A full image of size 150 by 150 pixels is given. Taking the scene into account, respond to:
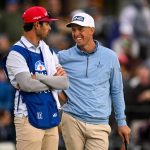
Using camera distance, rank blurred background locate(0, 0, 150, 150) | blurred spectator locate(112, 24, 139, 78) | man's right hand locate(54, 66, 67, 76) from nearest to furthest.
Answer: man's right hand locate(54, 66, 67, 76)
blurred background locate(0, 0, 150, 150)
blurred spectator locate(112, 24, 139, 78)

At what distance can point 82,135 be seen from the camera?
1006 centimetres

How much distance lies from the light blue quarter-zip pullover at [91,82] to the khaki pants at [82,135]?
7cm

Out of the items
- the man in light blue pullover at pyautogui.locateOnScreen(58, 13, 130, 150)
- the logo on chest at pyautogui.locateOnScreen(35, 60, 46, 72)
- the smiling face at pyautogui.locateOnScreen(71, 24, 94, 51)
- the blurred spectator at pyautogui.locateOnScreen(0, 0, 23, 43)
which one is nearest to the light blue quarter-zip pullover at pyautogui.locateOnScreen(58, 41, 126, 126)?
the man in light blue pullover at pyautogui.locateOnScreen(58, 13, 130, 150)

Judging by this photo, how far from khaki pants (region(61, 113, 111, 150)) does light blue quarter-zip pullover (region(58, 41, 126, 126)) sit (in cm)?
7

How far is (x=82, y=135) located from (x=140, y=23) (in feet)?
27.9

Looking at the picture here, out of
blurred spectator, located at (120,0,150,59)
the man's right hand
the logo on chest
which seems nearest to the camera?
the logo on chest

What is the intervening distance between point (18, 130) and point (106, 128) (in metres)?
1.30

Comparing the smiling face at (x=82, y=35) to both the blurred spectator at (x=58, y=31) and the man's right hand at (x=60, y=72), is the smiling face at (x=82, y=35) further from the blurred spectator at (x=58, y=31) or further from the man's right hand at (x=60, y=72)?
the blurred spectator at (x=58, y=31)

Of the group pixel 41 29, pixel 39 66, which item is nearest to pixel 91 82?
pixel 39 66

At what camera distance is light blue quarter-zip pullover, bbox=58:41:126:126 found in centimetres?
993

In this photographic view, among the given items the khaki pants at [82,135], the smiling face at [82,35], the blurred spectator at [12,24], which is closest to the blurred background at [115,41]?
the blurred spectator at [12,24]

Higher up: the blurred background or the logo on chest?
→ the logo on chest

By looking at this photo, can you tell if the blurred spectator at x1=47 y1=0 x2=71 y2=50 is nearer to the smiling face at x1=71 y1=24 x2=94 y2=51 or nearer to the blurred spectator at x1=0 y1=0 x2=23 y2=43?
the blurred spectator at x1=0 y1=0 x2=23 y2=43

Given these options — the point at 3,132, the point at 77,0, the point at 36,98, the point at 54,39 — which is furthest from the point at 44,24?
the point at 77,0
